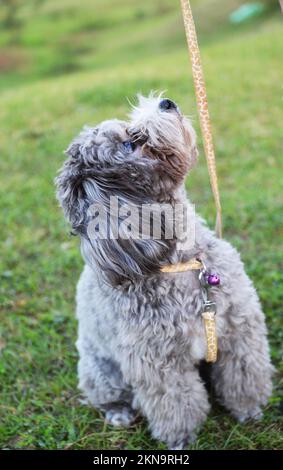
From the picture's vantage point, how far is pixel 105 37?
53.3 feet

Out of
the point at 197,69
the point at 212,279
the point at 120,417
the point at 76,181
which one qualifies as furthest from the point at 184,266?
the point at 120,417

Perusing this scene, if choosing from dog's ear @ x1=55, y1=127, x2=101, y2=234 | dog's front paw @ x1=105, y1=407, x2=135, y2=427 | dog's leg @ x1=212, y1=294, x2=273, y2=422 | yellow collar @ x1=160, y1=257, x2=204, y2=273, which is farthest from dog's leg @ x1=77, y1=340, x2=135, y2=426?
dog's ear @ x1=55, y1=127, x2=101, y2=234

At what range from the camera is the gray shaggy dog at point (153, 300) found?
8.06ft

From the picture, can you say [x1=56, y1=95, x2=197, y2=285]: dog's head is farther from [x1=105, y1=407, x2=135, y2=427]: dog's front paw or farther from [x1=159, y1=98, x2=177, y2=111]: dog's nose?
[x1=105, y1=407, x2=135, y2=427]: dog's front paw

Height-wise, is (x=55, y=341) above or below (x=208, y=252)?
below

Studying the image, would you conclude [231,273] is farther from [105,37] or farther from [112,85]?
[105,37]

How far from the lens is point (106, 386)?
3.21m

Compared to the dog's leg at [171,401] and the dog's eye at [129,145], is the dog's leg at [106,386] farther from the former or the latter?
the dog's eye at [129,145]

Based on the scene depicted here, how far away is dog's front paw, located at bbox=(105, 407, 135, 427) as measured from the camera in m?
3.21

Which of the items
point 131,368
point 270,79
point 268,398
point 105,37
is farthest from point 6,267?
point 105,37

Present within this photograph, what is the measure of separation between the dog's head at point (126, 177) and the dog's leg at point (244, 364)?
2.03 feet

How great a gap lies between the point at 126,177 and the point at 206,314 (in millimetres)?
797

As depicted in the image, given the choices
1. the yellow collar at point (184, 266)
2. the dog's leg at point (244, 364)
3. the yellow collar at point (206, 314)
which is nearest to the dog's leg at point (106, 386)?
the dog's leg at point (244, 364)
